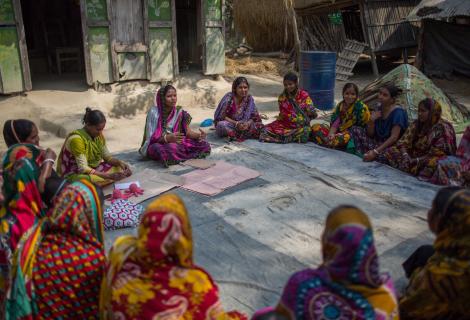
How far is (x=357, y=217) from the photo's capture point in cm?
156

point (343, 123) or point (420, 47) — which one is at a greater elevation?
point (420, 47)

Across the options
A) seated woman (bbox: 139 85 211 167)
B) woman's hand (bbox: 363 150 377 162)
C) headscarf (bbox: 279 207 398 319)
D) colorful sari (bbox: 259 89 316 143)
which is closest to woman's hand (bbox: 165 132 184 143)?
seated woman (bbox: 139 85 211 167)

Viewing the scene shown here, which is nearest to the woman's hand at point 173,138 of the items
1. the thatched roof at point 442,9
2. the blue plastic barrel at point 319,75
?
the blue plastic barrel at point 319,75

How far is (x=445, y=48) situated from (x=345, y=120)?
7114 mm

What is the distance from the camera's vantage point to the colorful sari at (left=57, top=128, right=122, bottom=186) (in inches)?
154

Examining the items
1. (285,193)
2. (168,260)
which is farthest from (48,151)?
(285,193)

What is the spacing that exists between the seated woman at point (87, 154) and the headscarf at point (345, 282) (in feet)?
9.08

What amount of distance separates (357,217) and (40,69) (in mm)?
10035

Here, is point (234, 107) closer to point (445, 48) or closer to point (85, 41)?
point (85, 41)

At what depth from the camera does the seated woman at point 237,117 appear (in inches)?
230

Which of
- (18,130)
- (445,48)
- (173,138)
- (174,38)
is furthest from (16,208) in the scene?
(445,48)

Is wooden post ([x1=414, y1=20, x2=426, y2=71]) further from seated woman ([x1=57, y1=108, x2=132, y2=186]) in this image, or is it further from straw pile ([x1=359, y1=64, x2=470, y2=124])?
seated woman ([x1=57, y1=108, x2=132, y2=186])

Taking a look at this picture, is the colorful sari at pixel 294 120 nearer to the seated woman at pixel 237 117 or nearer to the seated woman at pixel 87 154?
the seated woman at pixel 237 117

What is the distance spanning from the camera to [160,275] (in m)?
1.74
